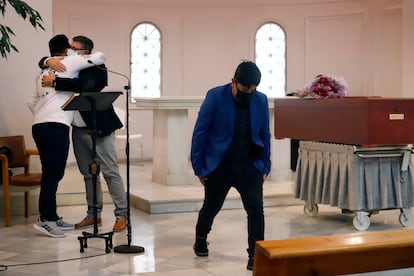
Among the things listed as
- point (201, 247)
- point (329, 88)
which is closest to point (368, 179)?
point (329, 88)

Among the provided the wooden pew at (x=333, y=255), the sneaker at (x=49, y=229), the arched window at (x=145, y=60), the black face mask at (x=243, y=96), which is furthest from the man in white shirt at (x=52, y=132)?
the arched window at (x=145, y=60)

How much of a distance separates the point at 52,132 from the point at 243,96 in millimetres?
1970

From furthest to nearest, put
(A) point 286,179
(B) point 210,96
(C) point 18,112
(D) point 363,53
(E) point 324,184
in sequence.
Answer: (D) point 363,53 → (A) point 286,179 → (C) point 18,112 → (E) point 324,184 → (B) point 210,96

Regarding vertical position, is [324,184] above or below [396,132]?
below

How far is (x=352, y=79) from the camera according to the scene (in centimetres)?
1257

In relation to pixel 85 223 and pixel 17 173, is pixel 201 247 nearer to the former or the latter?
pixel 85 223

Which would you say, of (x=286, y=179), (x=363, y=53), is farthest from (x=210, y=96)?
(x=363, y=53)

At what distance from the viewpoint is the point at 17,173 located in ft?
23.7

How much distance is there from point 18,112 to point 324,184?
3.20 metres

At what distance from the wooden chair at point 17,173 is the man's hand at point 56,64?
105 cm

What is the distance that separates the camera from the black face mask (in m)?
4.68

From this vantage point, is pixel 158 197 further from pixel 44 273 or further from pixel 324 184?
pixel 44 273

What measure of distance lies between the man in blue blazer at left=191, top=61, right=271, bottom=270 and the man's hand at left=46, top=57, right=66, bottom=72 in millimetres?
1623

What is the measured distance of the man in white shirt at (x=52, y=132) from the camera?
5871mm
